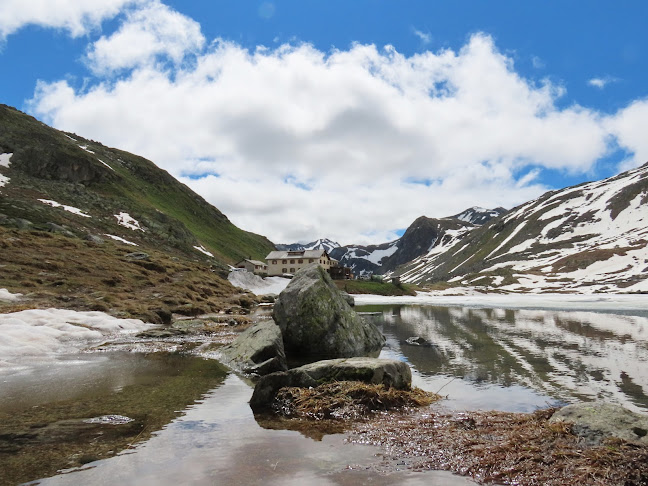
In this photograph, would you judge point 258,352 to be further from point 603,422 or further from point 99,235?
point 99,235

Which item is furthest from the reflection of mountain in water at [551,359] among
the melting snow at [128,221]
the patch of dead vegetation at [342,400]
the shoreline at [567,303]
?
the melting snow at [128,221]

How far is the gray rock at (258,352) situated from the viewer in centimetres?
1676

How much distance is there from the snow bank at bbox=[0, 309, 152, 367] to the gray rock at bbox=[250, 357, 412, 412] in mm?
12284

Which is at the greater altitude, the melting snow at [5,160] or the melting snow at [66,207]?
the melting snow at [5,160]

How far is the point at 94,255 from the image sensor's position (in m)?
54.7

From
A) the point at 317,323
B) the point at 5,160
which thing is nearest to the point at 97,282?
the point at 317,323

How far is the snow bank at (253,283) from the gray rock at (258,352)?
7918cm

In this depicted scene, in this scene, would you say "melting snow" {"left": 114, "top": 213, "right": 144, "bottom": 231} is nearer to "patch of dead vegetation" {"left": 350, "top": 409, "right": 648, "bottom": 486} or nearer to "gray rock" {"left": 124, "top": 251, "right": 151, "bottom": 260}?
"gray rock" {"left": 124, "top": 251, "right": 151, "bottom": 260}

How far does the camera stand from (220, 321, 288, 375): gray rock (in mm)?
Answer: 16764

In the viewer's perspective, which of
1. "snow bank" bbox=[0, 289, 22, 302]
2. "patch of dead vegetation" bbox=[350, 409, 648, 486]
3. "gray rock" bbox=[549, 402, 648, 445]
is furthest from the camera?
"snow bank" bbox=[0, 289, 22, 302]

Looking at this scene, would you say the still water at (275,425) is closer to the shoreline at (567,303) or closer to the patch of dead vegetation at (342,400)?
the patch of dead vegetation at (342,400)

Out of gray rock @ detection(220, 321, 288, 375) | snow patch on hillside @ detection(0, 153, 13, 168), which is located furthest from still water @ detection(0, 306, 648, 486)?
snow patch on hillside @ detection(0, 153, 13, 168)

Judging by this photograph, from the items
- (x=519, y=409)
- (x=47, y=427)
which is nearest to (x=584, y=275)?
(x=519, y=409)

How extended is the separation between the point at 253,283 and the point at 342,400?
9901 cm
